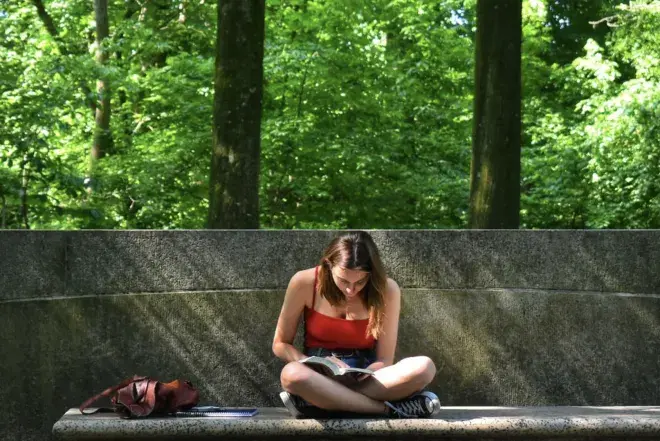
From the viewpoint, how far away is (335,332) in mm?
5637

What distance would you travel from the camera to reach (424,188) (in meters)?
15.5

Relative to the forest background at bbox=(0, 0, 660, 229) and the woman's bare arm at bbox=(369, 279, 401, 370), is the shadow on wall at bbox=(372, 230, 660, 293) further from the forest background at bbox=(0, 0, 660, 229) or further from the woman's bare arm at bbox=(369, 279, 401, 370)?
the forest background at bbox=(0, 0, 660, 229)

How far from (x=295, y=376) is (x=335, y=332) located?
0.58 m

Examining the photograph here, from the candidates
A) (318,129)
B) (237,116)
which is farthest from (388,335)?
(318,129)

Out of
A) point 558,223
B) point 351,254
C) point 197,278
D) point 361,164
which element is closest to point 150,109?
point 361,164

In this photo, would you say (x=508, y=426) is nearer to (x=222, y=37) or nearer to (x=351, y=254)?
(x=351, y=254)

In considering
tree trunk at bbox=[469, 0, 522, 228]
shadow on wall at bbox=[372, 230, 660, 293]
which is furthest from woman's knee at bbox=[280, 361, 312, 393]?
tree trunk at bbox=[469, 0, 522, 228]

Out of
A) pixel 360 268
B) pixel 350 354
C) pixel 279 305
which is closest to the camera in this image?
pixel 360 268

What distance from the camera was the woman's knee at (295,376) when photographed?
509 cm

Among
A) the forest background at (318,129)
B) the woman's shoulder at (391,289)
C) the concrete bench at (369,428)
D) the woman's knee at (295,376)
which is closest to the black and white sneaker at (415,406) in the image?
the concrete bench at (369,428)

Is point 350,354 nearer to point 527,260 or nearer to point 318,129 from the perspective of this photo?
point 527,260

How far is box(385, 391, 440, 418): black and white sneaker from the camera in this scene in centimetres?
519

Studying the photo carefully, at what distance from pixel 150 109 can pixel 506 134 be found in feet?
27.6

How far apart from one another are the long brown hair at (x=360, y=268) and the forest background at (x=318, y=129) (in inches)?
271
